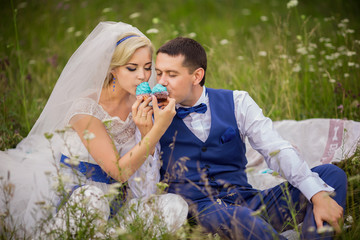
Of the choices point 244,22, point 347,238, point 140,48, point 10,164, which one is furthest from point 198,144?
point 244,22

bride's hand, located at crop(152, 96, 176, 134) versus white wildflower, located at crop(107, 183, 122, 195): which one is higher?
bride's hand, located at crop(152, 96, 176, 134)

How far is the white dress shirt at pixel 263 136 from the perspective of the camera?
277 centimetres

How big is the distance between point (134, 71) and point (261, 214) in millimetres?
1548

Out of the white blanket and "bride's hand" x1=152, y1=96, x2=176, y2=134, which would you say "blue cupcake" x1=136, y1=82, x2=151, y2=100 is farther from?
the white blanket

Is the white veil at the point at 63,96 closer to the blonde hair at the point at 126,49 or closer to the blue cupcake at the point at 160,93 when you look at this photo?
the blonde hair at the point at 126,49

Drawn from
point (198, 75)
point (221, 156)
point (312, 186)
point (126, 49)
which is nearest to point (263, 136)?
point (221, 156)

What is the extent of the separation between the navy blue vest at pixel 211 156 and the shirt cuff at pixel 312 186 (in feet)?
1.64

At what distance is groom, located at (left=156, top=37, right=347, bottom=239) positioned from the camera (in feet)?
9.03

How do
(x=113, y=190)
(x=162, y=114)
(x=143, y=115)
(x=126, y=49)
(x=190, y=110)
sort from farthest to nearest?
(x=126, y=49)
(x=190, y=110)
(x=143, y=115)
(x=162, y=114)
(x=113, y=190)

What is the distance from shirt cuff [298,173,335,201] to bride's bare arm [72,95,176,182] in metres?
1.09

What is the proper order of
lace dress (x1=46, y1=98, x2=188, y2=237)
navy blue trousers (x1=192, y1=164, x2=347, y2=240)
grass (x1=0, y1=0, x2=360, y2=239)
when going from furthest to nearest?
grass (x1=0, y1=0, x2=360, y2=239) → lace dress (x1=46, y1=98, x2=188, y2=237) → navy blue trousers (x1=192, y1=164, x2=347, y2=240)

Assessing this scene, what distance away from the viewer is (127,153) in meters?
2.97

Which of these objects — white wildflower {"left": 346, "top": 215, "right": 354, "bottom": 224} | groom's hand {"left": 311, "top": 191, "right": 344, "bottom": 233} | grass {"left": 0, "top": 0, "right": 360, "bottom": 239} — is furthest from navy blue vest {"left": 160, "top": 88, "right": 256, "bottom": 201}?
grass {"left": 0, "top": 0, "right": 360, "bottom": 239}

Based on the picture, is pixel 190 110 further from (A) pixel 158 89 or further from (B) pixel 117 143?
(B) pixel 117 143
